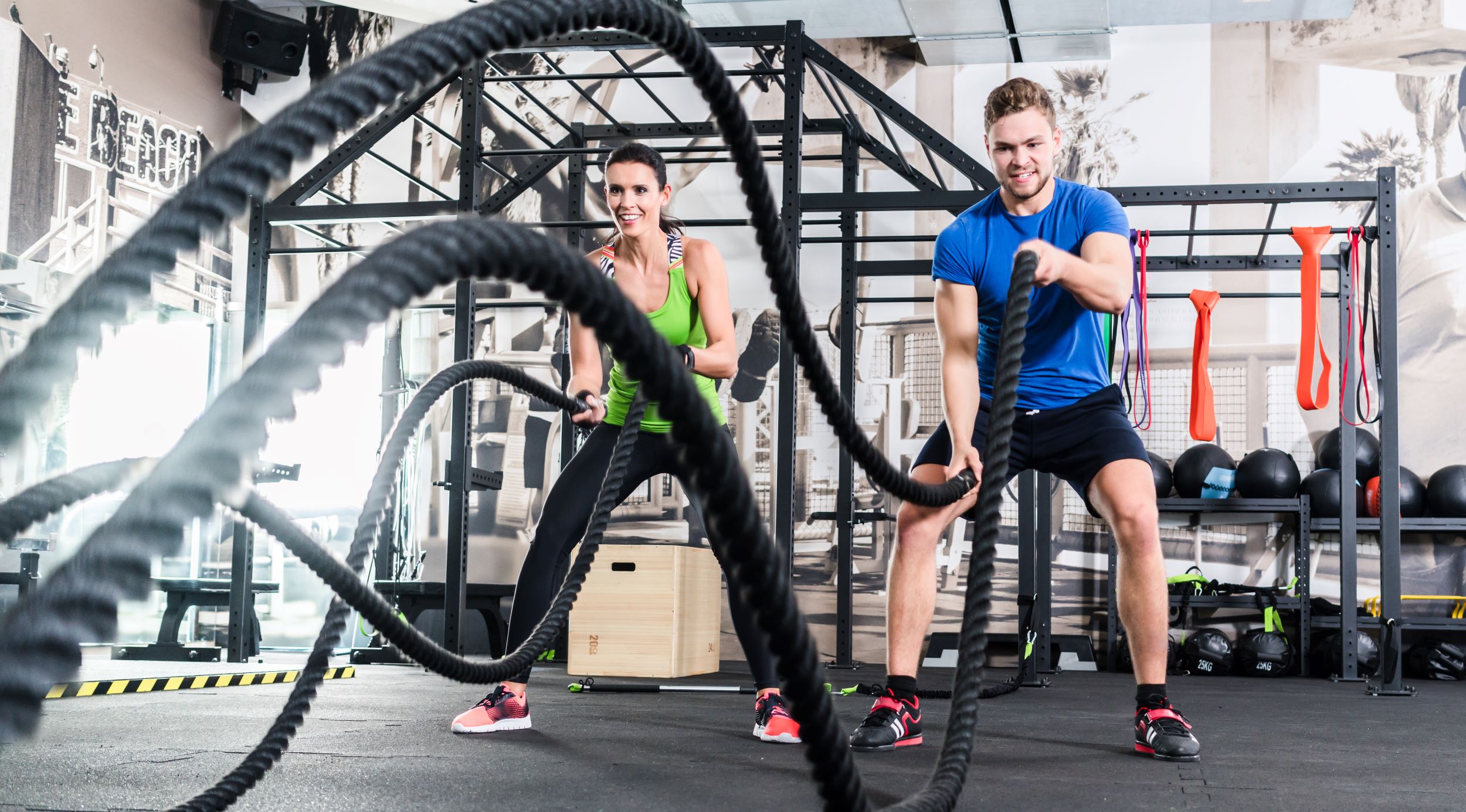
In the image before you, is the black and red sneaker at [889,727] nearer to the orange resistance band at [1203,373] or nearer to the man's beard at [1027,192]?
the man's beard at [1027,192]

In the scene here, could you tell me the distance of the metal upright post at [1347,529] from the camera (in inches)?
212

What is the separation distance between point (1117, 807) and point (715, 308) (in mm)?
1503

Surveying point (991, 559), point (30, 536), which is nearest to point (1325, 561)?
point (991, 559)

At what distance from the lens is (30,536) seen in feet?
20.3

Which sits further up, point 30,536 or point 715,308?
point 715,308

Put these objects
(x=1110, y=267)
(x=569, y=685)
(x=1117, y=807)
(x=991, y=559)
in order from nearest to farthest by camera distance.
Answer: (x=991, y=559) → (x=1117, y=807) → (x=1110, y=267) → (x=569, y=685)

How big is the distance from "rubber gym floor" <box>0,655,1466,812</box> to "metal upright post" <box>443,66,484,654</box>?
620 mm

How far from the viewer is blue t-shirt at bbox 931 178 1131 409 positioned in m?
2.69

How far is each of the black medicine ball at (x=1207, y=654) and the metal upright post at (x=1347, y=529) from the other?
544 millimetres

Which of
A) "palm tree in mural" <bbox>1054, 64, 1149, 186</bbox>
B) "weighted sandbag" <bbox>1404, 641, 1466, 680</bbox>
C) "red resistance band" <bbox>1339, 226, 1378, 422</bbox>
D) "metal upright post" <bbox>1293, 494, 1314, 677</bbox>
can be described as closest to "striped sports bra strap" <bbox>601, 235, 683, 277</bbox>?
"red resistance band" <bbox>1339, 226, 1378, 422</bbox>

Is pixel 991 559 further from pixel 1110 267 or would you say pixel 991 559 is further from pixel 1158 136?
pixel 1158 136

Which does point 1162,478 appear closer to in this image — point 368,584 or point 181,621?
point 181,621

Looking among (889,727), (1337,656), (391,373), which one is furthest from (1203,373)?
(391,373)

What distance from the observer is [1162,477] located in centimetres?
636
